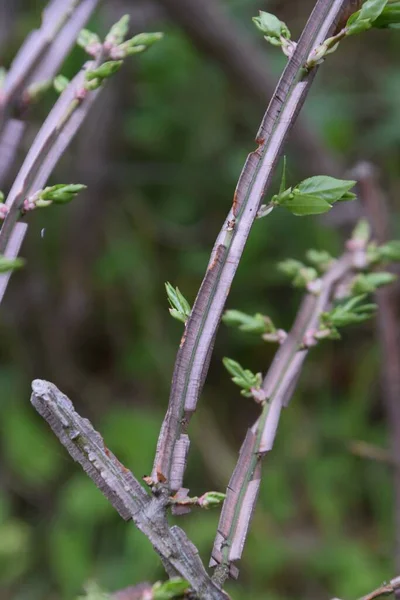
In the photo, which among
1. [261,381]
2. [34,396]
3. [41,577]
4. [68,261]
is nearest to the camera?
[34,396]

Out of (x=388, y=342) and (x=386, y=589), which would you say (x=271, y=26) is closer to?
(x=386, y=589)

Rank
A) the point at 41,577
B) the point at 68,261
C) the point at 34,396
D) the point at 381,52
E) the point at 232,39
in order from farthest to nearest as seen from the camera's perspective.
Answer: the point at 381,52, the point at 68,261, the point at 41,577, the point at 232,39, the point at 34,396

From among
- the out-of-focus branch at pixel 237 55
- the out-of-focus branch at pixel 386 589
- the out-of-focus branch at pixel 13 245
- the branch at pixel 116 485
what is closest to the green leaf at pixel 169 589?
the branch at pixel 116 485

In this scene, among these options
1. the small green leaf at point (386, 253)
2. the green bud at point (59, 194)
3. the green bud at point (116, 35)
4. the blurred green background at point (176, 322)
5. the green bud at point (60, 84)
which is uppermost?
the green bud at point (116, 35)

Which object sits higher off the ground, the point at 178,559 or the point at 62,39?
the point at 62,39

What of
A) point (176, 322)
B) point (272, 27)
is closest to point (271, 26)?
point (272, 27)

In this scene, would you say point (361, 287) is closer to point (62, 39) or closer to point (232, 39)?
point (62, 39)

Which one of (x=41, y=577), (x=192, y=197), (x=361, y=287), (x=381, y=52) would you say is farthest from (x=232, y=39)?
(x=41, y=577)

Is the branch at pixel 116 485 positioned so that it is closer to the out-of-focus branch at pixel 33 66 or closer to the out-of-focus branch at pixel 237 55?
the out-of-focus branch at pixel 33 66
